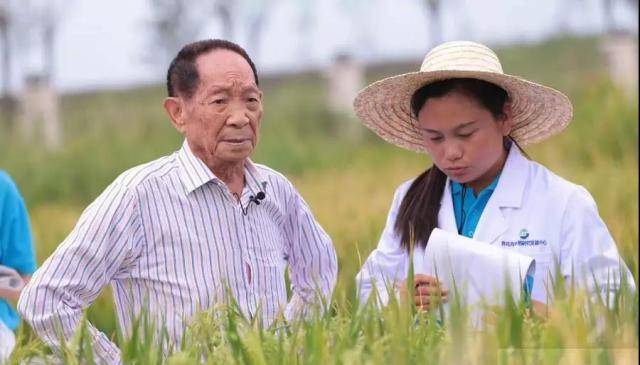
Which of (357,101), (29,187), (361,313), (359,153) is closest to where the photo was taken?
(361,313)

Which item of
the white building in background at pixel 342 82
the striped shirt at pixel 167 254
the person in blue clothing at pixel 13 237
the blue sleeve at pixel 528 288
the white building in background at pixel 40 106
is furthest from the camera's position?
the white building in background at pixel 342 82

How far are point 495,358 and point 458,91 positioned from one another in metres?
1.18

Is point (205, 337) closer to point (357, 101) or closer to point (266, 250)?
point (266, 250)

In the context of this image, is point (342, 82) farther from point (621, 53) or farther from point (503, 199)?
point (503, 199)

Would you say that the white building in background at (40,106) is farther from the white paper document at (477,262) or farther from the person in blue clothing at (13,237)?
the white paper document at (477,262)

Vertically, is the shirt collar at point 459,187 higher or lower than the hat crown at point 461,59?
lower

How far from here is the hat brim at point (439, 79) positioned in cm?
361

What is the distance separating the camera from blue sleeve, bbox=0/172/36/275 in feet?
15.3

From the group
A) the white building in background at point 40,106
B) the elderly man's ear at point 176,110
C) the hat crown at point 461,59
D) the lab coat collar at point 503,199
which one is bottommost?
the lab coat collar at point 503,199

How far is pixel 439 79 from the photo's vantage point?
11.8ft

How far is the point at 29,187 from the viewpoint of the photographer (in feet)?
43.3

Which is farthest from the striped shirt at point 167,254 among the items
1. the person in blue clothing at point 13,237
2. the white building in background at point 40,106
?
the white building in background at point 40,106

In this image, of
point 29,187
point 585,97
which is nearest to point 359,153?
point 585,97

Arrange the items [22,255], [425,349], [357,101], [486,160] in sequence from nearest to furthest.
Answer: [425,349], [486,160], [357,101], [22,255]
